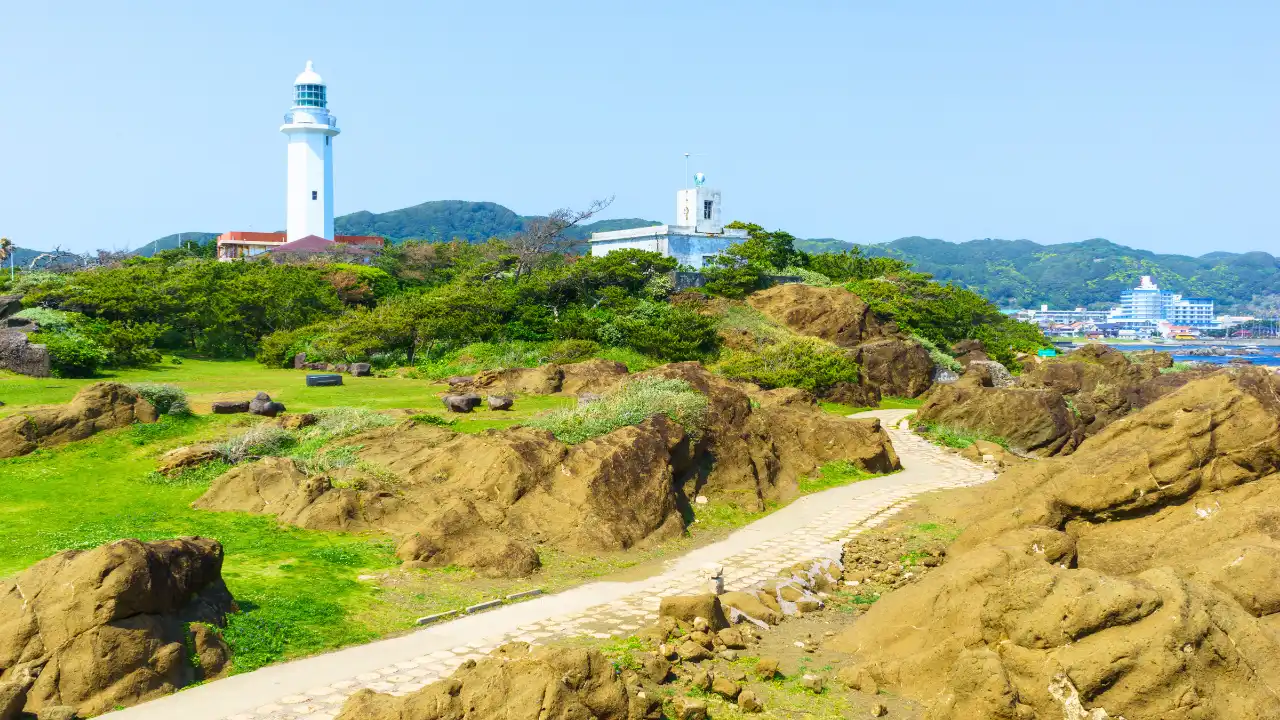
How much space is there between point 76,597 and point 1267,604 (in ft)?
39.1

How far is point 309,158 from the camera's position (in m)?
78.2

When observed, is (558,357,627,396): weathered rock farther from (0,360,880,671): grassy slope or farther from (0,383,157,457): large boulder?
(0,383,157,457): large boulder

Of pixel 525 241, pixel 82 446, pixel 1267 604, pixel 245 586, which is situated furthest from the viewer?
pixel 525 241

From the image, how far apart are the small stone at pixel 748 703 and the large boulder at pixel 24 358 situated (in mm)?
25778

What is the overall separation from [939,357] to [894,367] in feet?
15.7

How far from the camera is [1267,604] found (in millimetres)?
11188

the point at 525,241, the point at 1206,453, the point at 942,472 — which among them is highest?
the point at 525,241

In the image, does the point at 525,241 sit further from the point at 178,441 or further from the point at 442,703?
the point at 442,703

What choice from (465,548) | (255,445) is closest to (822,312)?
(255,445)

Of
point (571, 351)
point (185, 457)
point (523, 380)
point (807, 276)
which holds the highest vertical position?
point (807, 276)

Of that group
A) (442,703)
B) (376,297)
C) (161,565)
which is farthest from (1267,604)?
(376,297)

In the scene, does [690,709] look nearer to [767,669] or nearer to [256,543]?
[767,669]

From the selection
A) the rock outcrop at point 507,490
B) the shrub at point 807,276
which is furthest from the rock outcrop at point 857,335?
the rock outcrop at point 507,490

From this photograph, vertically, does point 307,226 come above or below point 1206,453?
above
